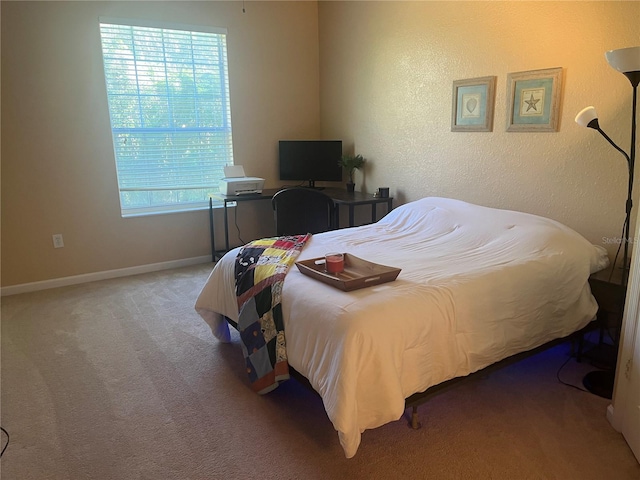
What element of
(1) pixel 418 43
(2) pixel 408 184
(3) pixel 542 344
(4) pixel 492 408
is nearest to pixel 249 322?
(4) pixel 492 408

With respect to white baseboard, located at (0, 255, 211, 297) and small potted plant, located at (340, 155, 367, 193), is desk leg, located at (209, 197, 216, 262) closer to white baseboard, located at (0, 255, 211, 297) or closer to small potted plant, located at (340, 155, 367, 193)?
white baseboard, located at (0, 255, 211, 297)

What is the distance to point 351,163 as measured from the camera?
448 centimetres

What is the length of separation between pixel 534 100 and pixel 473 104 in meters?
0.48

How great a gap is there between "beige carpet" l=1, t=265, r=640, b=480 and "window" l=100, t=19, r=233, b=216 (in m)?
1.83

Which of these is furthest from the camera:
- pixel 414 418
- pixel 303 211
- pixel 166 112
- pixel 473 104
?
pixel 166 112

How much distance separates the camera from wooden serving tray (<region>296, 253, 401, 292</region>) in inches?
79.6

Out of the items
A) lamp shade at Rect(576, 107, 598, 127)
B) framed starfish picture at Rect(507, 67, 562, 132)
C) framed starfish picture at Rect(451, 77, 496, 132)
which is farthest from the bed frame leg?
framed starfish picture at Rect(451, 77, 496, 132)

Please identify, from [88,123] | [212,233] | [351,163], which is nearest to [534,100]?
[351,163]

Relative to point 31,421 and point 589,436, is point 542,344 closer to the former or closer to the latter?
point 589,436

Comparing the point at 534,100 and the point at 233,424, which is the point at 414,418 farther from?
the point at 534,100

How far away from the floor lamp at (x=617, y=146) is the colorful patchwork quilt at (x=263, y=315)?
159cm

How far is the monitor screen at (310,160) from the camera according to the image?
4668 mm

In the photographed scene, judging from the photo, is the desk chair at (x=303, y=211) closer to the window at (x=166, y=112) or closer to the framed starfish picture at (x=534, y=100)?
the window at (x=166, y=112)

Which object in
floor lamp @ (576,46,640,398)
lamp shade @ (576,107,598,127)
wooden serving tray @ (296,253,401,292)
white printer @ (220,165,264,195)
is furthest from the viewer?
white printer @ (220,165,264,195)
